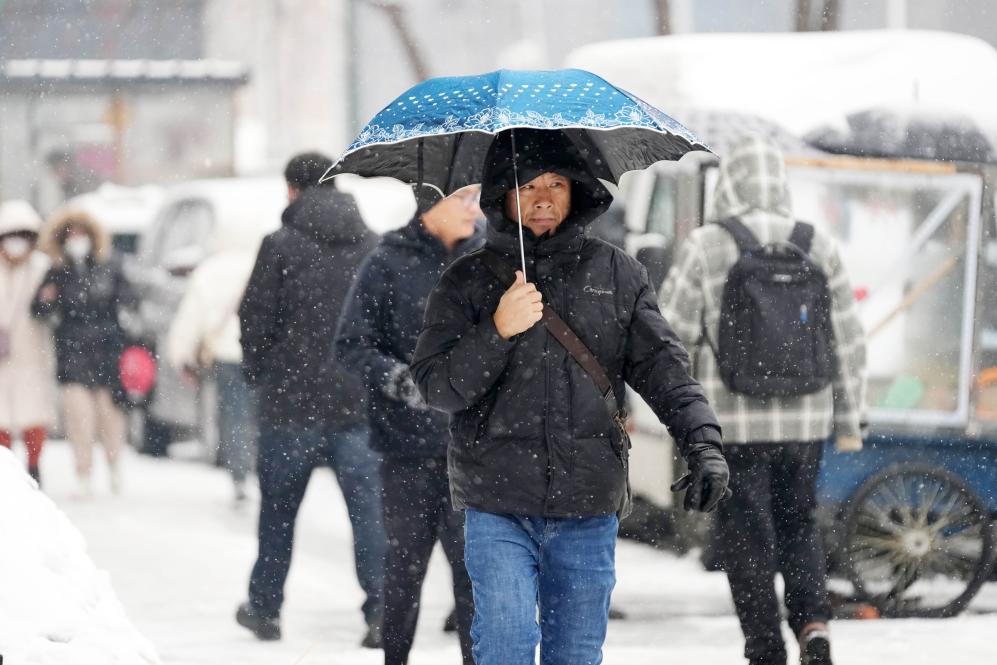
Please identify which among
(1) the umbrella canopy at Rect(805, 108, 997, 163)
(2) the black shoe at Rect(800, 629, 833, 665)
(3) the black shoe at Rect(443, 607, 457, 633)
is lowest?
(3) the black shoe at Rect(443, 607, 457, 633)

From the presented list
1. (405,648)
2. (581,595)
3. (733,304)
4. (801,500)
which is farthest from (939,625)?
(581,595)

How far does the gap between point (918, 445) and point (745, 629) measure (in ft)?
7.61

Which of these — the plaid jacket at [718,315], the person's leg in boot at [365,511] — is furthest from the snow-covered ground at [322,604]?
the plaid jacket at [718,315]

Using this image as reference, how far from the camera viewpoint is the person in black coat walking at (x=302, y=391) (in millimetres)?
6918

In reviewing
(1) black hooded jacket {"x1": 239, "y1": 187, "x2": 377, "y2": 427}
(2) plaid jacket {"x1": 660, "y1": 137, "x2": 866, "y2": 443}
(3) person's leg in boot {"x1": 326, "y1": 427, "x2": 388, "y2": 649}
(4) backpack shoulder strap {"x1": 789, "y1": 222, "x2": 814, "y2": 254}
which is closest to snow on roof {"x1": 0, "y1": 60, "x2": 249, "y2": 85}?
(1) black hooded jacket {"x1": 239, "y1": 187, "x2": 377, "y2": 427}

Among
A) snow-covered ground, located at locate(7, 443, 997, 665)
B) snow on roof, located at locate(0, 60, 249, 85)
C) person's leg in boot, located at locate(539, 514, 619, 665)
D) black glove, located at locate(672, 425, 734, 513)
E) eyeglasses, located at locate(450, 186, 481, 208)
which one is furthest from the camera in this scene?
snow on roof, located at locate(0, 60, 249, 85)

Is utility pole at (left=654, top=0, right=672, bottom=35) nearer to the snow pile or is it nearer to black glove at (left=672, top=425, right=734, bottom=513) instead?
the snow pile

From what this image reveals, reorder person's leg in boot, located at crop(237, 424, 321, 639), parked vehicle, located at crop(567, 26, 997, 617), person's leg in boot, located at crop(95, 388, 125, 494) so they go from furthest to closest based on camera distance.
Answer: person's leg in boot, located at crop(95, 388, 125, 494), parked vehicle, located at crop(567, 26, 997, 617), person's leg in boot, located at crop(237, 424, 321, 639)

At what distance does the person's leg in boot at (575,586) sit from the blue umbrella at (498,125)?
937 millimetres

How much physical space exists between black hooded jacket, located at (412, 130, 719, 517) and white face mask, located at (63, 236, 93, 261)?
7.58 m

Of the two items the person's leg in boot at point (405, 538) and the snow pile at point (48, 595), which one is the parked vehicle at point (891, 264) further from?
the snow pile at point (48, 595)

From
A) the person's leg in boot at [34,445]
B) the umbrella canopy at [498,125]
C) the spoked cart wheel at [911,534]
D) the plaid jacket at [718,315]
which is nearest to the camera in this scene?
the umbrella canopy at [498,125]

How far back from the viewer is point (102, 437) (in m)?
12.1

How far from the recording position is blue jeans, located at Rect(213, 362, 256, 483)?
1144 centimetres
